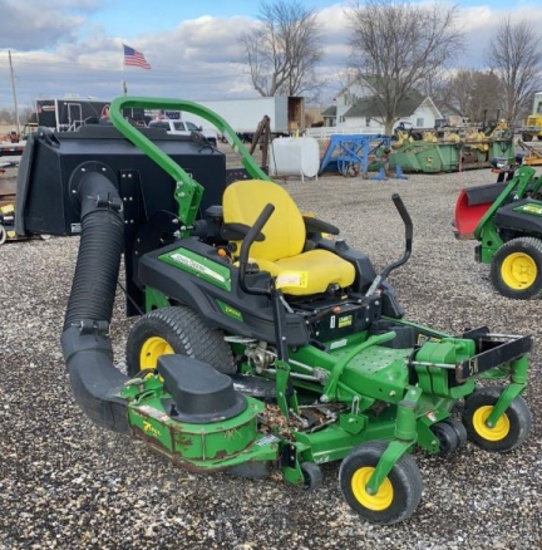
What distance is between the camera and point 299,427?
307 centimetres

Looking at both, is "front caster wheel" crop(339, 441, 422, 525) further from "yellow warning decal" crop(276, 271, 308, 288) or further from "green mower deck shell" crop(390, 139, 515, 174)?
"green mower deck shell" crop(390, 139, 515, 174)

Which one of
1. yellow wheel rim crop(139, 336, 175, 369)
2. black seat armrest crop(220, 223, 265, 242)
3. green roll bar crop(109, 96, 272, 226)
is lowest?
yellow wheel rim crop(139, 336, 175, 369)

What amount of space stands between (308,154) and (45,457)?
14.7 meters

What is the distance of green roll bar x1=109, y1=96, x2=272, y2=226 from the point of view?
3736 millimetres

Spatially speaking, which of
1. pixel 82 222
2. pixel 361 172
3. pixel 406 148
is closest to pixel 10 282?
pixel 82 222

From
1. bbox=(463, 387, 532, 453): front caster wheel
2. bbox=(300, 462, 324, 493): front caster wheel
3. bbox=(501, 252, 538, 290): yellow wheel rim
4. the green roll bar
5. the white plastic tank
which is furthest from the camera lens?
the white plastic tank

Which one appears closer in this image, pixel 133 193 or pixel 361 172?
pixel 133 193

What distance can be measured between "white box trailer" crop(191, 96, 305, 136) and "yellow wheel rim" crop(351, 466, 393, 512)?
37261 mm

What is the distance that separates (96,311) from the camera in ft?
11.2

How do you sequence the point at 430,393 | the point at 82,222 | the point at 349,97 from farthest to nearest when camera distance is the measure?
the point at 349,97, the point at 82,222, the point at 430,393

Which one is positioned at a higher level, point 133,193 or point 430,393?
point 133,193

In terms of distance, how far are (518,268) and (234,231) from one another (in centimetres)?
360

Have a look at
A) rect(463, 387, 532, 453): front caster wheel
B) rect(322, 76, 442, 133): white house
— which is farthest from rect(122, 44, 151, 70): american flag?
rect(322, 76, 442, 133): white house

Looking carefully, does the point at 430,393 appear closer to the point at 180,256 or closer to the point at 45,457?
the point at 180,256
